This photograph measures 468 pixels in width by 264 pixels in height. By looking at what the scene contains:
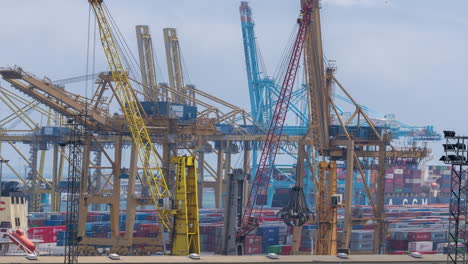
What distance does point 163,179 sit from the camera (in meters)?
98.0

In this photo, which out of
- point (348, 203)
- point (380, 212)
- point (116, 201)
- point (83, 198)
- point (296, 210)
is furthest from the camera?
point (83, 198)

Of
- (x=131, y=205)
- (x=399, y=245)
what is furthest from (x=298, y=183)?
(x=399, y=245)

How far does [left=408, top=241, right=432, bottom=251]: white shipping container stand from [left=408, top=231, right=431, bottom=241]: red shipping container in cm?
83

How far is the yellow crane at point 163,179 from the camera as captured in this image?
7588cm

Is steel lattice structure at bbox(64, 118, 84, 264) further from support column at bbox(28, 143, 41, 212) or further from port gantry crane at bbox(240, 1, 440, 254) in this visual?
support column at bbox(28, 143, 41, 212)

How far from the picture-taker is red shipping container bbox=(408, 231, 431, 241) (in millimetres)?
108500

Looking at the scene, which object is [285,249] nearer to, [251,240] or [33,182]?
[251,240]

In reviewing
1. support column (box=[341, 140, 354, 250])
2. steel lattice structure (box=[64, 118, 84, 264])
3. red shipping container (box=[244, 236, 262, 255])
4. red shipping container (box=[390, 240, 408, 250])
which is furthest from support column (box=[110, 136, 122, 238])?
steel lattice structure (box=[64, 118, 84, 264])

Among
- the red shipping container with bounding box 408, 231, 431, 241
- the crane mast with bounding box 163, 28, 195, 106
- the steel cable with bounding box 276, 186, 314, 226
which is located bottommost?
the red shipping container with bounding box 408, 231, 431, 241

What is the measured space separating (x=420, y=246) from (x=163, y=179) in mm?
27157

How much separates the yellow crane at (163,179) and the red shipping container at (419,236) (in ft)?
84.1

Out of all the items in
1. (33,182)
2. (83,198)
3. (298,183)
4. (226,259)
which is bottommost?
(226,259)

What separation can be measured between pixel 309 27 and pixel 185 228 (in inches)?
1029

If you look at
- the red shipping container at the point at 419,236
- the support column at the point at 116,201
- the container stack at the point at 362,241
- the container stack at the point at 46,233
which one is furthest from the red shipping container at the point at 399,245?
the container stack at the point at 46,233
